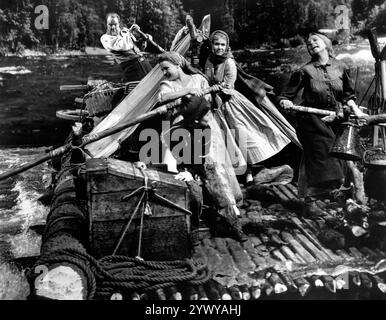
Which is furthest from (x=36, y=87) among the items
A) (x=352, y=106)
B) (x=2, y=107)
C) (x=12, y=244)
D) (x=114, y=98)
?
(x=352, y=106)

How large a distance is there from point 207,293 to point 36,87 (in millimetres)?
7883

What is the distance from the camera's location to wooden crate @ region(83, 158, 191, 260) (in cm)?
404

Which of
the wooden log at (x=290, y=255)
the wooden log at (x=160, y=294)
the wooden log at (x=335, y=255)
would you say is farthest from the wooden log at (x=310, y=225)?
the wooden log at (x=160, y=294)

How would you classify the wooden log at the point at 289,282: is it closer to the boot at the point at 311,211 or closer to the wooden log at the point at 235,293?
the wooden log at the point at 235,293

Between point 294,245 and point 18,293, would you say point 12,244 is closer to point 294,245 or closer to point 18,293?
point 18,293

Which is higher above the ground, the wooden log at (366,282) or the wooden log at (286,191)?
the wooden log at (286,191)

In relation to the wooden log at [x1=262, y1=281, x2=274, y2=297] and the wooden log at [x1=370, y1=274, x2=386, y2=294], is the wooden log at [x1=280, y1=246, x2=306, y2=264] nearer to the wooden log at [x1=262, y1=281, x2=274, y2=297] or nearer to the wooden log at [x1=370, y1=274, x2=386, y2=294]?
the wooden log at [x1=262, y1=281, x2=274, y2=297]

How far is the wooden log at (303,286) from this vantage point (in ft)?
13.4

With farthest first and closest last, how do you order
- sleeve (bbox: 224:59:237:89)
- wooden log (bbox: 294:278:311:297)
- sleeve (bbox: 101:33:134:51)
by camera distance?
1. sleeve (bbox: 101:33:134:51)
2. sleeve (bbox: 224:59:237:89)
3. wooden log (bbox: 294:278:311:297)

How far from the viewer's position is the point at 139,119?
4793mm

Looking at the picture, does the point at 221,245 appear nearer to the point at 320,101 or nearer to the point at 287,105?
the point at 287,105

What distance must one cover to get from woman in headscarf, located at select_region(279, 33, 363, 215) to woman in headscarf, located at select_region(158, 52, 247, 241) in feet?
3.44

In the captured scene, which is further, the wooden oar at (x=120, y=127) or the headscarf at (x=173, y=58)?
the headscarf at (x=173, y=58)

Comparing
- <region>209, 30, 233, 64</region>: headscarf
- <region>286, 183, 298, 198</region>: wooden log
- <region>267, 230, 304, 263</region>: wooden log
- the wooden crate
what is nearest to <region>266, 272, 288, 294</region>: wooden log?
<region>267, 230, 304, 263</region>: wooden log
